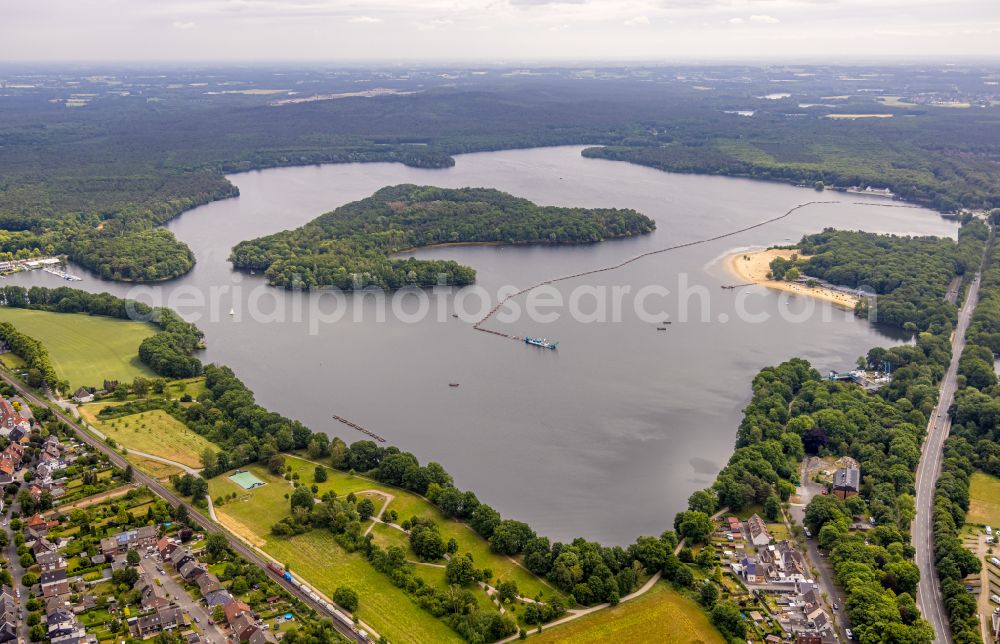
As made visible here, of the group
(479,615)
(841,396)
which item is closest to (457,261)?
(841,396)

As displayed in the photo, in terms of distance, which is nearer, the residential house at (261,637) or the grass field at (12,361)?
the residential house at (261,637)

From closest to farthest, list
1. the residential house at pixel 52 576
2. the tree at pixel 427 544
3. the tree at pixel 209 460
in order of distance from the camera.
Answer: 1. the residential house at pixel 52 576
2. the tree at pixel 427 544
3. the tree at pixel 209 460

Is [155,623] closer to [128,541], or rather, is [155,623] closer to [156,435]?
[128,541]

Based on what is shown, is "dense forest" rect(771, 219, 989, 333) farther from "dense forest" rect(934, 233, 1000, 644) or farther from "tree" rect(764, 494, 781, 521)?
"tree" rect(764, 494, 781, 521)

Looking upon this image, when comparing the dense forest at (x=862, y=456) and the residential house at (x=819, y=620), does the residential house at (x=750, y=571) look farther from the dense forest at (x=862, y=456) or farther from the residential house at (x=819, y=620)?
the dense forest at (x=862, y=456)

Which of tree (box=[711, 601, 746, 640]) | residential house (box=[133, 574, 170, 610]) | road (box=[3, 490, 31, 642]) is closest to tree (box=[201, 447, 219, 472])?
road (box=[3, 490, 31, 642])

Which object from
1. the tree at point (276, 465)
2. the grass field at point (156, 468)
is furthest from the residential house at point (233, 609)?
the grass field at point (156, 468)
